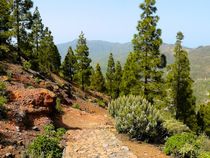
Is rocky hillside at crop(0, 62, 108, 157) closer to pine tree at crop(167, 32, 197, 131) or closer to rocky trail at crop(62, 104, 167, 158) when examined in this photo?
rocky trail at crop(62, 104, 167, 158)

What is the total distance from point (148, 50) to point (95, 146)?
1977cm

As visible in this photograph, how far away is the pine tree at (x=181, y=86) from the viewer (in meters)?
43.2

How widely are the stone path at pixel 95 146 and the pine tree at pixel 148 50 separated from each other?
15.7 m

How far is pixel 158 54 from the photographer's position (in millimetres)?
32781

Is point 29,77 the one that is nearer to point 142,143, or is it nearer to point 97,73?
point 142,143

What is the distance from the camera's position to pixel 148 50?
3306cm

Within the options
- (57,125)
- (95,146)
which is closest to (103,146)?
(95,146)

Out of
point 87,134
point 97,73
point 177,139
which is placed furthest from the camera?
point 97,73

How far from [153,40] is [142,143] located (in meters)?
18.2

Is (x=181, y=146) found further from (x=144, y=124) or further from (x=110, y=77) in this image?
(x=110, y=77)

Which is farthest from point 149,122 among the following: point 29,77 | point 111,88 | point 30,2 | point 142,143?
point 111,88

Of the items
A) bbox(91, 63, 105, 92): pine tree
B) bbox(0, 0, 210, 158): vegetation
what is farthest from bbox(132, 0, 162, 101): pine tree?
bbox(91, 63, 105, 92): pine tree

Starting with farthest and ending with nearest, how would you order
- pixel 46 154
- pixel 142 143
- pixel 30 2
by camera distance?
pixel 30 2
pixel 142 143
pixel 46 154

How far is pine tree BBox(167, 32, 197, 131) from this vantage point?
43.2 m
